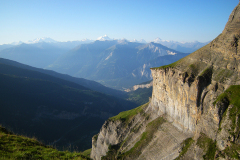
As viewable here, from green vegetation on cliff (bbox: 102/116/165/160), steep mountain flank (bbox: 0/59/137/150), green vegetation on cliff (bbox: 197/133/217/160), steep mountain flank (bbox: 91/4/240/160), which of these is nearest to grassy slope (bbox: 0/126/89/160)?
green vegetation on cliff (bbox: 197/133/217/160)

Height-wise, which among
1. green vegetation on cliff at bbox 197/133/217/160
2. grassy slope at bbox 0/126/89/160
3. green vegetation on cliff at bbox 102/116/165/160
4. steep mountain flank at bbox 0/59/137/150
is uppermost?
grassy slope at bbox 0/126/89/160

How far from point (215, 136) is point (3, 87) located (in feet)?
670

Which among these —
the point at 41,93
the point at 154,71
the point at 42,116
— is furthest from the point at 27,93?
the point at 154,71

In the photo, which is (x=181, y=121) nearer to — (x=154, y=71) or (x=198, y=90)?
(x=198, y=90)

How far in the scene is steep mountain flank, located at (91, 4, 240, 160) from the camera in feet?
133

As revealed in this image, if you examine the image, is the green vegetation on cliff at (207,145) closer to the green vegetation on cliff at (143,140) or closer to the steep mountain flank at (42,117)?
the green vegetation on cliff at (143,140)

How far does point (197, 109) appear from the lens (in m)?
47.8

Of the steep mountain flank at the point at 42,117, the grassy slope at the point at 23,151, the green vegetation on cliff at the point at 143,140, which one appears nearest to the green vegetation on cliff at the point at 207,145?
the green vegetation on cliff at the point at 143,140

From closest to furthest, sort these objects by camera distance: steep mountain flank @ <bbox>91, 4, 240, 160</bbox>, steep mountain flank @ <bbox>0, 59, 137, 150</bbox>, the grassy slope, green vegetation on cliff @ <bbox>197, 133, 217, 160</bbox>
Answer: the grassy slope → steep mountain flank @ <bbox>91, 4, 240, 160</bbox> → green vegetation on cliff @ <bbox>197, 133, 217, 160</bbox> → steep mountain flank @ <bbox>0, 59, 137, 150</bbox>

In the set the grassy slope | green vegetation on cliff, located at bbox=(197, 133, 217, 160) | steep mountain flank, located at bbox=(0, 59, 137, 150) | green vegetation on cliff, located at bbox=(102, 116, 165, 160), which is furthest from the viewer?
steep mountain flank, located at bbox=(0, 59, 137, 150)

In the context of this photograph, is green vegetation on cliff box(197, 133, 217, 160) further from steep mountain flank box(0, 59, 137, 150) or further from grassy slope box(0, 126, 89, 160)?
steep mountain flank box(0, 59, 137, 150)

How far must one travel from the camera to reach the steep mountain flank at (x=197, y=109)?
40.6 metres

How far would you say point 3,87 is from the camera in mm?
171000

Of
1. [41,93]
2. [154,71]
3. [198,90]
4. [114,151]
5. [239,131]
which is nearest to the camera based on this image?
[239,131]
